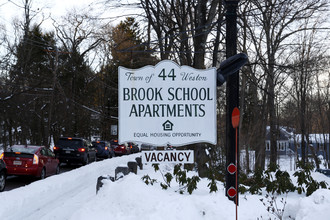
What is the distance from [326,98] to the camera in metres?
34.2

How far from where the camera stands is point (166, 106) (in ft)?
21.1


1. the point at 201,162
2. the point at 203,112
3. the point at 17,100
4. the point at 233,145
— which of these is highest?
the point at 17,100

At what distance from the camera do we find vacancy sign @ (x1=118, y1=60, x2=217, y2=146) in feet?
21.0

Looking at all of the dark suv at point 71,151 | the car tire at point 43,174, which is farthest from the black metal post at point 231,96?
the dark suv at point 71,151

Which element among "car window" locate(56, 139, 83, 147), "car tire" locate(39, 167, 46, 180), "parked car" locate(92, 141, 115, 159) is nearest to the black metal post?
"car tire" locate(39, 167, 46, 180)

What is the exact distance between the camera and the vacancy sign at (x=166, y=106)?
6.40 meters

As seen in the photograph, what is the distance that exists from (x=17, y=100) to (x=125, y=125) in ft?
91.2

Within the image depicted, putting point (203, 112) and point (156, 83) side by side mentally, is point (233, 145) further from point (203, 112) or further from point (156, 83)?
point (156, 83)

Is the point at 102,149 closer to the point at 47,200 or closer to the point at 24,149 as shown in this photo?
the point at 24,149

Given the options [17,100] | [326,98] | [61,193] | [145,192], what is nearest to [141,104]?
[145,192]

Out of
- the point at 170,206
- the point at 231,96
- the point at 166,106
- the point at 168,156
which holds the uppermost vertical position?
the point at 231,96

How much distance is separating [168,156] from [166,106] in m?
0.87

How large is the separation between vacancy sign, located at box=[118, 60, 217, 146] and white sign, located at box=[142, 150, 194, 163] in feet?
0.57

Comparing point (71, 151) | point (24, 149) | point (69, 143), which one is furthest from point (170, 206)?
point (69, 143)
